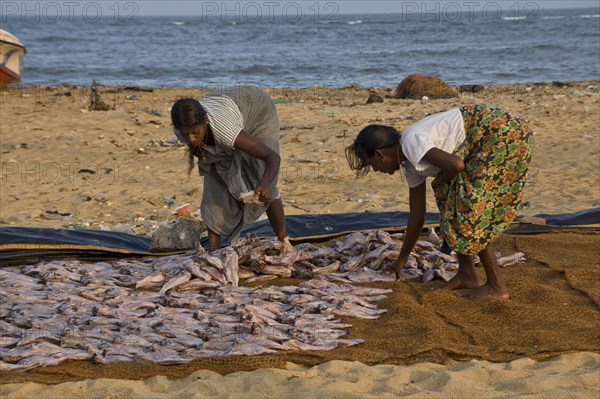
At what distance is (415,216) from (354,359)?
3.44 feet

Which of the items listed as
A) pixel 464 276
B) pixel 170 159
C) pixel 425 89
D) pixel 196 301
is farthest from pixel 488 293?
pixel 425 89

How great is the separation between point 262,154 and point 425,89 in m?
9.91

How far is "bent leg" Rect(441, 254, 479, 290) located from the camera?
15.3ft

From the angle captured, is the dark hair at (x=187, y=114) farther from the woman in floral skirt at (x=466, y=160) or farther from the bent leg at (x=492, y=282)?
the bent leg at (x=492, y=282)

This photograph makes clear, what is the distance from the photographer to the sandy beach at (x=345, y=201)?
3.57 meters

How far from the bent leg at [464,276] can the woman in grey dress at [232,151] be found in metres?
1.16

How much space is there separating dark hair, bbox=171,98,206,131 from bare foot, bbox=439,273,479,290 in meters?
1.68

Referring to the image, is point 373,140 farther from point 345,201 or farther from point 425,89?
point 425,89

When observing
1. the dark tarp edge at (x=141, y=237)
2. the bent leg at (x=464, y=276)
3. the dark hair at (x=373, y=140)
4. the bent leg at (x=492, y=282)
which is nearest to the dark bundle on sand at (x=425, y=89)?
the dark tarp edge at (x=141, y=237)

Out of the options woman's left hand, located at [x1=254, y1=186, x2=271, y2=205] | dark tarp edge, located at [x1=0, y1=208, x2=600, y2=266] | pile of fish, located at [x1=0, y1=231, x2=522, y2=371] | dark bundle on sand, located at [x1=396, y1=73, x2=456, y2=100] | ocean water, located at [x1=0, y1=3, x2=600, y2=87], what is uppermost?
ocean water, located at [x1=0, y1=3, x2=600, y2=87]

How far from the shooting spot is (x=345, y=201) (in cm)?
761

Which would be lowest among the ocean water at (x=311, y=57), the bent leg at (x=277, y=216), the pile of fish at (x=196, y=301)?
the pile of fish at (x=196, y=301)

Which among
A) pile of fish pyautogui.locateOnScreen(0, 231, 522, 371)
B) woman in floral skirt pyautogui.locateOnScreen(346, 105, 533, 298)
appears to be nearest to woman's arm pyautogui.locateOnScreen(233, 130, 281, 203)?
pile of fish pyautogui.locateOnScreen(0, 231, 522, 371)

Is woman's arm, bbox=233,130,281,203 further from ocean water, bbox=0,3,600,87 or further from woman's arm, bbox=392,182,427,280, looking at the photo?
ocean water, bbox=0,3,600,87
